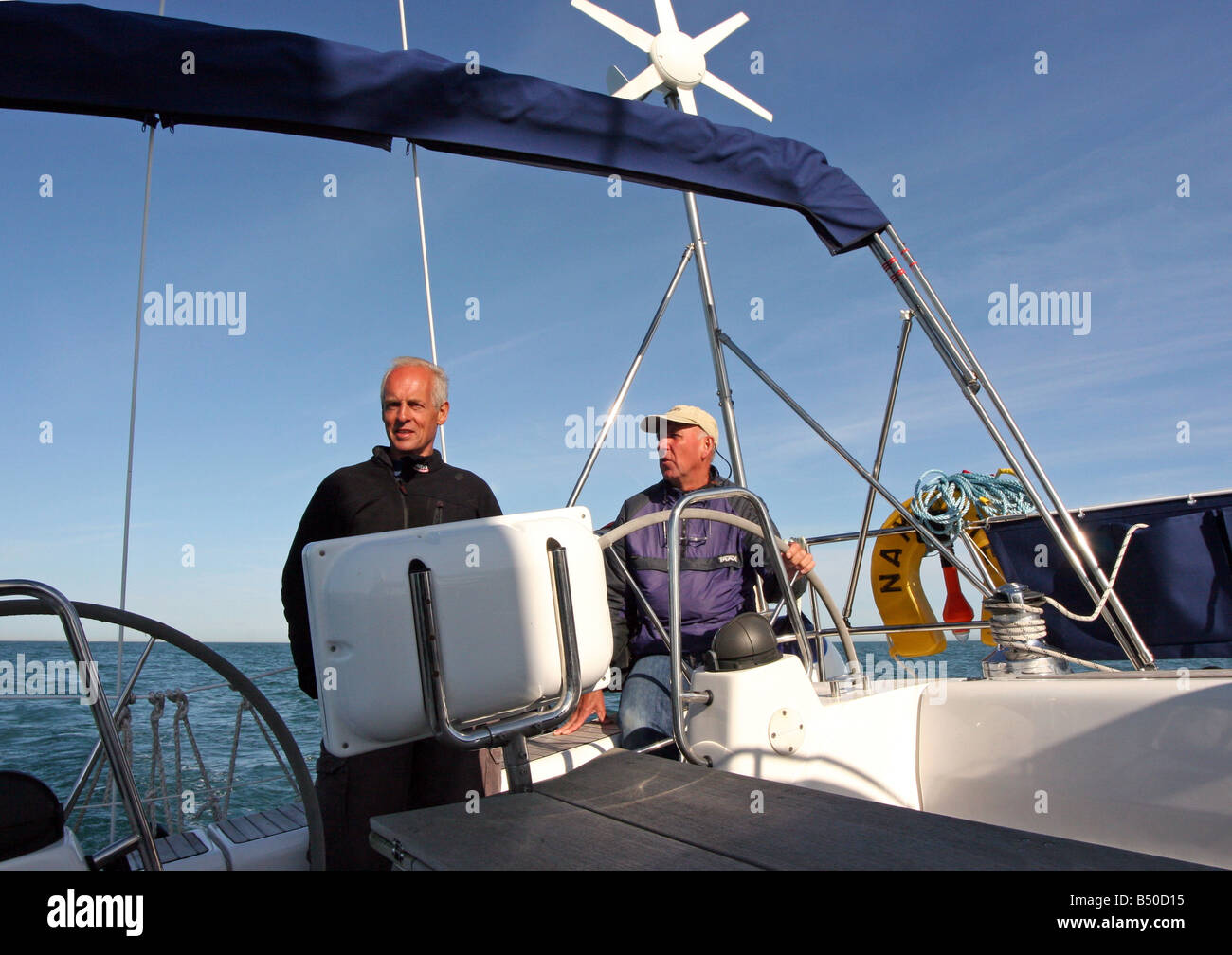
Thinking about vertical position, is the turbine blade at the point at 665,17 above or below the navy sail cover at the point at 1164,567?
above

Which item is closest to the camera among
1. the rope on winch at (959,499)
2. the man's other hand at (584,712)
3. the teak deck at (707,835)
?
the teak deck at (707,835)

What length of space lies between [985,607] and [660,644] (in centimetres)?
98

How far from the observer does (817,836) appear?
1.08 metres

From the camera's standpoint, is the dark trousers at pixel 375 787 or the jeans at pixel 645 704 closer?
the dark trousers at pixel 375 787

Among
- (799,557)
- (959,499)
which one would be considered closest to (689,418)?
(799,557)

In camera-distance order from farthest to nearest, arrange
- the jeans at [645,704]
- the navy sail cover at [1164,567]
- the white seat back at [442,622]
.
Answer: the navy sail cover at [1164,567], the jeans at [645,704], the white seat back at [442,622]

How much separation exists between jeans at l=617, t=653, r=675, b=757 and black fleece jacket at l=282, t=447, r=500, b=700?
852mm

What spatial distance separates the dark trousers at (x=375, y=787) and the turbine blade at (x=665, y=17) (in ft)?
11.6

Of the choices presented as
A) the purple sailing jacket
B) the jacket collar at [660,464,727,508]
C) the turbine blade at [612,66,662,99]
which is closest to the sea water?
the purple sailing jacket

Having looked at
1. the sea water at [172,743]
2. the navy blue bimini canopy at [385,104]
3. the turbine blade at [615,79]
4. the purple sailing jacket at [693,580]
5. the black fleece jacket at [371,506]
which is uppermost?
the turbine blade at [615,79]

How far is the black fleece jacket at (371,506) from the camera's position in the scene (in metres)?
1.68

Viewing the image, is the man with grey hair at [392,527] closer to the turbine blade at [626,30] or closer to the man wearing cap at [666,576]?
the man wearing cap at [666,576]

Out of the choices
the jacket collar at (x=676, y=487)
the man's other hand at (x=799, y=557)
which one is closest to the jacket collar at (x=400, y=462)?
the man's other hand at (x=799, y=557)

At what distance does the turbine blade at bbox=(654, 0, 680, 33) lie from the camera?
3.89 m
